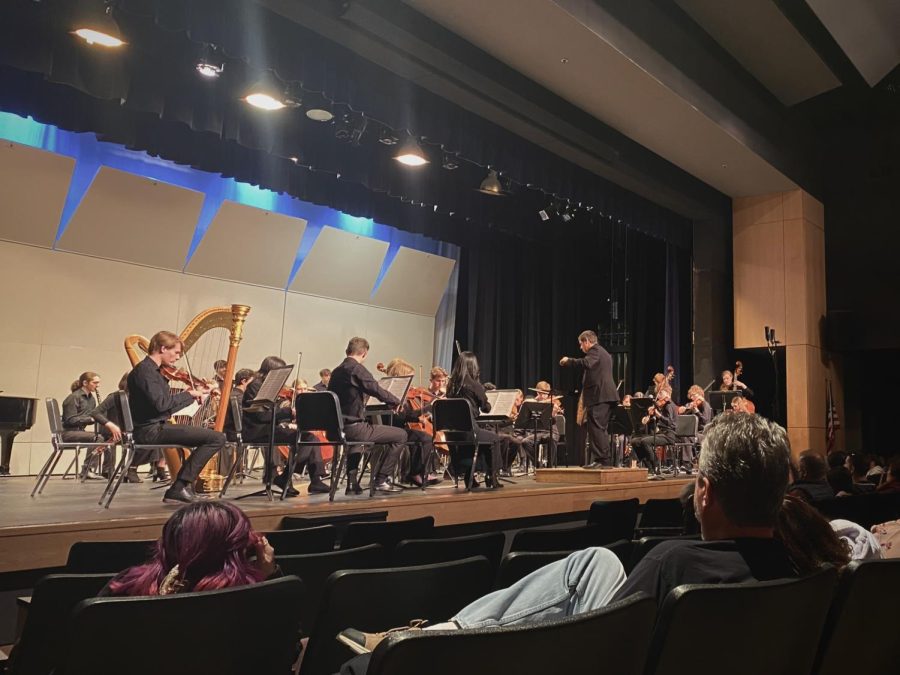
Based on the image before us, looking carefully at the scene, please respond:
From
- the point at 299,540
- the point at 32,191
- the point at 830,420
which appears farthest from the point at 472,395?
the point at 830,420

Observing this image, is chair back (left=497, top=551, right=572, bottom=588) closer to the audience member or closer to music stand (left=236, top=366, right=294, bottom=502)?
the audience member

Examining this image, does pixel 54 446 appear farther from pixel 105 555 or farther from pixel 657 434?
pixel 657 434

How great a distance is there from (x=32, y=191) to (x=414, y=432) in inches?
212

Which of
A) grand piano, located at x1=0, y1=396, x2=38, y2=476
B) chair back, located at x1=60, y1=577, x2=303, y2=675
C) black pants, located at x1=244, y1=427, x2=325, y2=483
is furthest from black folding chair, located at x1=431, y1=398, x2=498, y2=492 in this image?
chair back, located at x1=60, y1=577, x2=303, y2=675

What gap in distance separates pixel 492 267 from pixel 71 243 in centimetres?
692

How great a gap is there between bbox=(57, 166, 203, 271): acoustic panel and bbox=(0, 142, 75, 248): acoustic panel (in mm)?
267

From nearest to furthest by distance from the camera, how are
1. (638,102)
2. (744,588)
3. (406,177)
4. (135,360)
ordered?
(744,588) < (135,360) < (638,102) < (406,177)

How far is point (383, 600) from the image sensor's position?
1746 mm

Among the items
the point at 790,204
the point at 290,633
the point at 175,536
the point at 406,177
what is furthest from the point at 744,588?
the point at 790,204

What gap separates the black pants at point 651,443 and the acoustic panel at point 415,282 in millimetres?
5057

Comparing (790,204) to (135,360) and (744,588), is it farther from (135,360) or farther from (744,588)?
(744,588)

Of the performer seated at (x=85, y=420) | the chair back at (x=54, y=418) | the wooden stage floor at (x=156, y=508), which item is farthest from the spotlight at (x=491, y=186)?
the chair back at (x=54, y=418)

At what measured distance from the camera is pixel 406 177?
983cm

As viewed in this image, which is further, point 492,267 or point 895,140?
point 492,267
